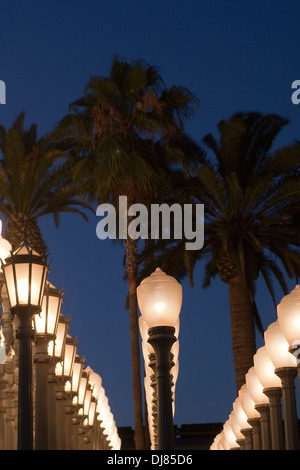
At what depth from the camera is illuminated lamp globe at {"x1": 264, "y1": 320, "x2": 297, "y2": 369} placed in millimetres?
12258

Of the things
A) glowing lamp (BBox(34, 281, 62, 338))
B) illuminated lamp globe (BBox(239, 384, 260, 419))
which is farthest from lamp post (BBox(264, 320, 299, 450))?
illuminated lamp globe (BBox(239, 384, 260, 419))

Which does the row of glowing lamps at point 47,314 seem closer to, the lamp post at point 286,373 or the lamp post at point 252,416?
the lamp post at point 286,373

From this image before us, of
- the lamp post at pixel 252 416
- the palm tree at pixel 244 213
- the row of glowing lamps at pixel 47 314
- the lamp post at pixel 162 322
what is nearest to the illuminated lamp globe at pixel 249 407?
the lamp post at pixel 252 416

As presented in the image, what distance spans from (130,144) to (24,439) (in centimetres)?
2254

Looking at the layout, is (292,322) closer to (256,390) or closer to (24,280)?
(24,280)

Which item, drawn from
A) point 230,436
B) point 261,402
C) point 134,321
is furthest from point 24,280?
point 134,321

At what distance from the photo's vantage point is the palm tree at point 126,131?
30.3 m

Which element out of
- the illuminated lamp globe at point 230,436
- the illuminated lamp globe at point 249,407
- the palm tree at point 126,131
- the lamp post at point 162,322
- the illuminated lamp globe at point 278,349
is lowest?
the lamp post at point 162,322

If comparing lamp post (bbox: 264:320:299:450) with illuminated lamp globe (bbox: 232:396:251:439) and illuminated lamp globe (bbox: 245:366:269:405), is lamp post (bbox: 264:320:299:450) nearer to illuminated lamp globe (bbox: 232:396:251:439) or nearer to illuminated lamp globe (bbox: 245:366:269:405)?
illuminated lamp globe (bbox: 245:366:269:405)

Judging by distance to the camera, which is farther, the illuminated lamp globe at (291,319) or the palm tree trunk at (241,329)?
the palm tree trunk at (241,329)

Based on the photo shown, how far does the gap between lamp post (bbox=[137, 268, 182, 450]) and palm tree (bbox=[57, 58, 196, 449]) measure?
2005 cm

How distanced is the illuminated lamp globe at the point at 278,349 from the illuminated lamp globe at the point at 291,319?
944 mm

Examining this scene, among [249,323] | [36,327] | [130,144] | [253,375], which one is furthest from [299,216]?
[36,327]

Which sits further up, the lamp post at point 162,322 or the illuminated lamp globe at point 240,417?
the illuminated lamp globe at point 240,417
